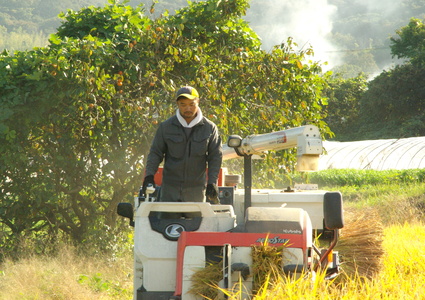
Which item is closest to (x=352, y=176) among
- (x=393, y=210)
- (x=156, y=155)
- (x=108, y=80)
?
(x=393, y=210)

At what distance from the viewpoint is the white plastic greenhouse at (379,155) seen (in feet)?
102

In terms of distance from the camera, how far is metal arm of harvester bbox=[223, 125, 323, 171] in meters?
6.01


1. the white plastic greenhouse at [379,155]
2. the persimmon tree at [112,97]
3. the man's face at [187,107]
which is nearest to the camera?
the man's face at [187,107]

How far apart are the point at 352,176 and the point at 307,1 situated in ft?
548

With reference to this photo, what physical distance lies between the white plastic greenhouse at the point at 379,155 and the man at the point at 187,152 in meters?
25.3

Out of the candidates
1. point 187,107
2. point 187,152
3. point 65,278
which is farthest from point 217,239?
point 65,278

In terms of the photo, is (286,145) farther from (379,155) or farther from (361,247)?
(379,155)

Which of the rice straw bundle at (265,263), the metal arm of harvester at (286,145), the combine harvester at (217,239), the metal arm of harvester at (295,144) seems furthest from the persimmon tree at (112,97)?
the rice straw bundle at (265,263)

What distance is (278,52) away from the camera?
1068 cm

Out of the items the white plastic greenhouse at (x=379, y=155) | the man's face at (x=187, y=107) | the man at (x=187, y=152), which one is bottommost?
the man at (x=187, y=152)

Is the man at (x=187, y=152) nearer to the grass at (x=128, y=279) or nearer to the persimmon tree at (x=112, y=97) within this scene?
the grass at (x=128, y=279)

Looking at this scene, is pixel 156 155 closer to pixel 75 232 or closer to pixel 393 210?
pixel 75 232

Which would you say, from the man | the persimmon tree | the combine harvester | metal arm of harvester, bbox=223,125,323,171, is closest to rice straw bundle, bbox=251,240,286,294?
the combine harvester

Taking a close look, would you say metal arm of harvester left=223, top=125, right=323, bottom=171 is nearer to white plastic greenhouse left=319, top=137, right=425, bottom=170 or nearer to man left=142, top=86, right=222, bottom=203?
man left=142, top=86, right=222, bottom=203
